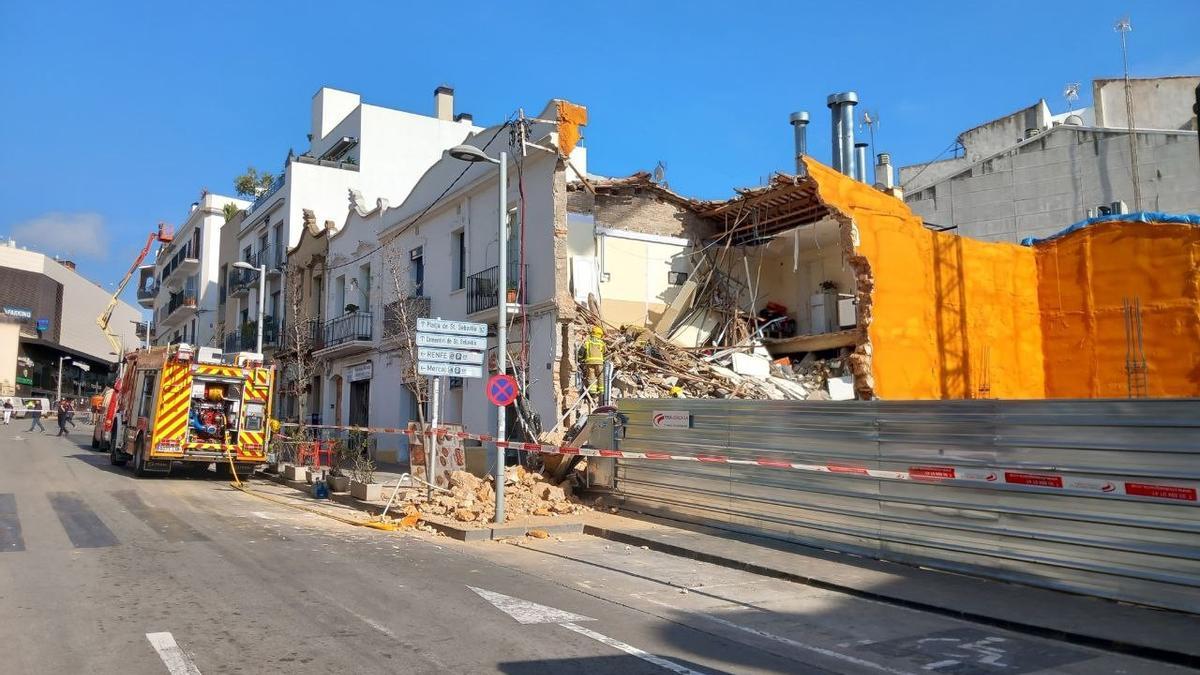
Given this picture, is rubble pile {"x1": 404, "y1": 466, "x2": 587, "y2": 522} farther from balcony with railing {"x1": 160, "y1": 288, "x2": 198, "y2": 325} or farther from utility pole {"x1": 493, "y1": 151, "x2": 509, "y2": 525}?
balcony with railing {"x1": 160, "y1": 288, "x2": 198, "y2": 325}

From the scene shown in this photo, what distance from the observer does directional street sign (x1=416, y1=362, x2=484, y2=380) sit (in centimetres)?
1338

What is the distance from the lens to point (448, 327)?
44.6 ft

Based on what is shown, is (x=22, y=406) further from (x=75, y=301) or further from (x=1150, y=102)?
(x=1150, y=102)

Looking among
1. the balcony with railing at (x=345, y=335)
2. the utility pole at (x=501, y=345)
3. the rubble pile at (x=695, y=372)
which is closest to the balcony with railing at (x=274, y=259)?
the balcony with railing at (x=345, y=335)

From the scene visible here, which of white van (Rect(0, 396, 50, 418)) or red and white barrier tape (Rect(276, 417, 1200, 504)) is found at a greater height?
white van (Rect(0, 396, 50, 418))

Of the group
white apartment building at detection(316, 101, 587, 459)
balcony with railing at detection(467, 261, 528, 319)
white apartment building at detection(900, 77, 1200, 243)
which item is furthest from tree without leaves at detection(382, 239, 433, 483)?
white apartment building at detection(900, 77, 1200, 243)

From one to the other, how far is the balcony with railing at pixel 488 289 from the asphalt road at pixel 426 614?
8.96 m

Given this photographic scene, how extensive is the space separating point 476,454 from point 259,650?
33.8 ft

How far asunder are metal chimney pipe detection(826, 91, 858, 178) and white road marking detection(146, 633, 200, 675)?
22433 mm

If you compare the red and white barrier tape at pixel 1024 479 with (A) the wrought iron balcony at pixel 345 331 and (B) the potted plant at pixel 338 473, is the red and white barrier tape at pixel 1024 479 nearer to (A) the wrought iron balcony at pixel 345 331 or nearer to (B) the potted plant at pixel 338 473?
(B) the potted plant at pixel 338 473

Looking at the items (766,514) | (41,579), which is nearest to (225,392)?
(41,579)

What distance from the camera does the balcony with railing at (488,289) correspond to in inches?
762

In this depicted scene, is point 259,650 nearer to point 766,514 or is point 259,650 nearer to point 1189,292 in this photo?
point 766,514

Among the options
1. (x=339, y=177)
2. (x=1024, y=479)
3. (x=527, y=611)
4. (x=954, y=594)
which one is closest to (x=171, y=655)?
(x=527, y=611)
